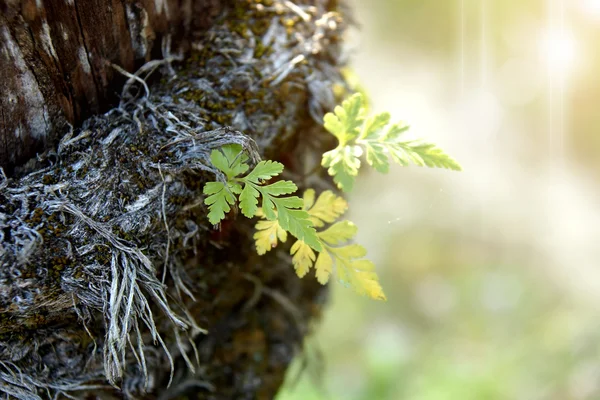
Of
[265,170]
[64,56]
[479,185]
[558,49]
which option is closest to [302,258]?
[265,170]

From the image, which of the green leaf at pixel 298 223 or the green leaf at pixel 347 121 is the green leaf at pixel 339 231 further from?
the green leaf at pixel 347 121

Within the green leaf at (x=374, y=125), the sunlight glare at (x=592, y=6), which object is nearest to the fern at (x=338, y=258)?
the green leaf at (x=374, y=125)

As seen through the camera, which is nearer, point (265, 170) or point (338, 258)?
point (265, 170)

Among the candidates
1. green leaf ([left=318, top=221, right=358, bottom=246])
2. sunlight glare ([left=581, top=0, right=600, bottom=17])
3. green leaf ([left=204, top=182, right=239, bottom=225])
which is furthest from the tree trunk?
Answer: sunlight glare ([left=581, top=0, right=600, bottom=17])

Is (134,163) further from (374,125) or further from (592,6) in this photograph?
(592,6)

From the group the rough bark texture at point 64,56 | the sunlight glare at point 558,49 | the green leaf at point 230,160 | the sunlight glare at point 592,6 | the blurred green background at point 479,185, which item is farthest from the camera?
the sunlight glare at point 558,49

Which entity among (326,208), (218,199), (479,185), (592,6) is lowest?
(479,185)

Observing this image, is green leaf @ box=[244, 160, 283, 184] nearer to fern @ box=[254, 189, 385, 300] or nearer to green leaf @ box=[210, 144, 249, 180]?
green leaf @ box=[210, 144, 249, 180]

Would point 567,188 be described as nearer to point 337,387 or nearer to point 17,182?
point 337,387
